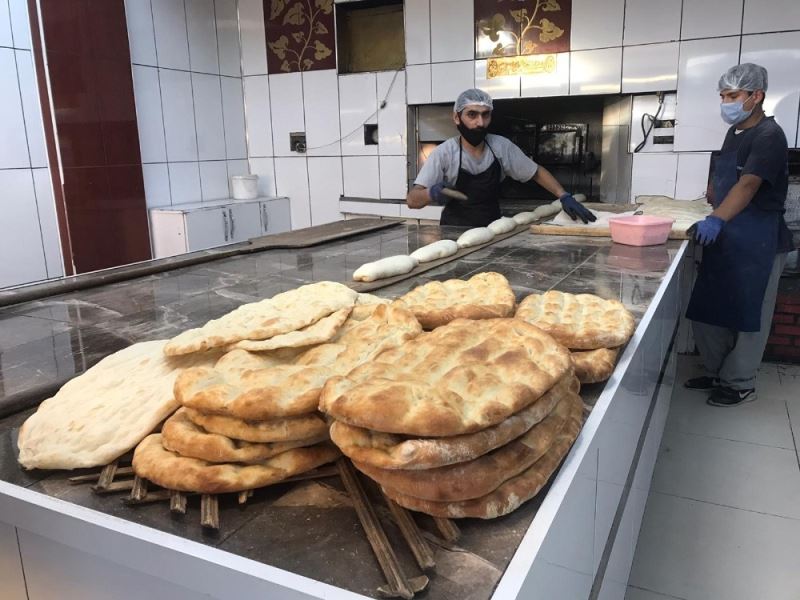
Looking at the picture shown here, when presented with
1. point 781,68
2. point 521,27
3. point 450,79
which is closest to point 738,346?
point 781,68

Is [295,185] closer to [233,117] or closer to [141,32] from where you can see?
[233,117]

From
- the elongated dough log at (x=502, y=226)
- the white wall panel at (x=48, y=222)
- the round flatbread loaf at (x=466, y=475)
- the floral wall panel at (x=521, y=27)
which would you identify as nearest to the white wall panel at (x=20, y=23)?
the white wall panel at (x=48, y=222)

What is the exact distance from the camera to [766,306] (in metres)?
3.72

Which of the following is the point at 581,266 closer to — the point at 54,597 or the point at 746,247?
the point at 746,247

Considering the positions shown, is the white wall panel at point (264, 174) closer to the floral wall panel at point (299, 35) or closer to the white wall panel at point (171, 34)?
the floral wall panel at point (299, 35)

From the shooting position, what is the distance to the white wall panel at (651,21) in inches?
182

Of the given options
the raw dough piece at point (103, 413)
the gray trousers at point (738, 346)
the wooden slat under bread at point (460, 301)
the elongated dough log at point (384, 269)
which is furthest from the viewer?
the gray trousers at point (738, 346)

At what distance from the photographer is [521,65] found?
5164mm

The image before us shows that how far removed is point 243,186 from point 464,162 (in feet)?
9.73

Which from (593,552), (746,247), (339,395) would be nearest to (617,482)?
(593,552)

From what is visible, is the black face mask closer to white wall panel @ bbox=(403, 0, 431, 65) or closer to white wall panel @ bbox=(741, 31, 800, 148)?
white wall panel @ bbox=(403, 0, 431, 65)

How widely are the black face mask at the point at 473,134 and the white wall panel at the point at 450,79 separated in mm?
Answer: 1557

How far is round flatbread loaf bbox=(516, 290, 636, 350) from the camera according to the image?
1.48 meters

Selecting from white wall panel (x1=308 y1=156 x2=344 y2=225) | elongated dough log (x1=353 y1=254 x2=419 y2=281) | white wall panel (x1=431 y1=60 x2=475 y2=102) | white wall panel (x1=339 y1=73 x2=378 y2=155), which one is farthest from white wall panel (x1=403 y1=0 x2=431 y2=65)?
elongated dough log (x1=353 y1=254 x2=419 y2=281)
